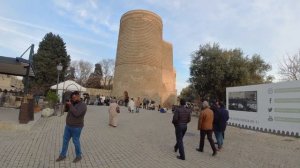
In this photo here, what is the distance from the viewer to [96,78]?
224ft

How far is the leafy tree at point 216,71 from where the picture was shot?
26.9m

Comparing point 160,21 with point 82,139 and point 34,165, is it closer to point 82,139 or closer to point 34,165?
point 82,139

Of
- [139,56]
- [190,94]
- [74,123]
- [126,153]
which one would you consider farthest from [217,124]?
[139,56]

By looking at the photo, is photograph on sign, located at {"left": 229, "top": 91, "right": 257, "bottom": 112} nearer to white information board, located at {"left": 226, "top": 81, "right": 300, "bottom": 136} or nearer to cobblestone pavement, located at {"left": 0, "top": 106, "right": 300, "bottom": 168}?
white information board, located at {"left": 226, "top": 81, "right": 300, "bottom": 136}

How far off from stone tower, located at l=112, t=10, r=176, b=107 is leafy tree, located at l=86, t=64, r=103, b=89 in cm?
2004

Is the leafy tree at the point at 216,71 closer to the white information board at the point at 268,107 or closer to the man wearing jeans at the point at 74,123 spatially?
the white information board at the point at 268,107

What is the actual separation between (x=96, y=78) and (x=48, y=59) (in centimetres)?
2263

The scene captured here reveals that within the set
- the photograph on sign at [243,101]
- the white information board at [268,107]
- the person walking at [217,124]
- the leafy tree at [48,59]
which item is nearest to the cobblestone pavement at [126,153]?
the person walking at [217,124]

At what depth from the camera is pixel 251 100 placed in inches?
656

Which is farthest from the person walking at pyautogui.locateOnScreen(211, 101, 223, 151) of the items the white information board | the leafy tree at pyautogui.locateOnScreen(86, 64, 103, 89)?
the leafy tree at pyautogui.locateOnScreen(86, 64, 103, 89)

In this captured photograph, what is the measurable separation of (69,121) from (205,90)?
74.1 feet

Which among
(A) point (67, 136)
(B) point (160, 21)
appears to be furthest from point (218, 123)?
(B) point (160, 21)

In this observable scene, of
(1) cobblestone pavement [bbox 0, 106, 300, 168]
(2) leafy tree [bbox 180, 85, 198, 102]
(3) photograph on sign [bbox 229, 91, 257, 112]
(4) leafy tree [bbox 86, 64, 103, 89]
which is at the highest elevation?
(4) leafy tree [bbox 86, 64, 103, 89]

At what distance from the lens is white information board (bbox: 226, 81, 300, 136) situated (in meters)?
13.7
